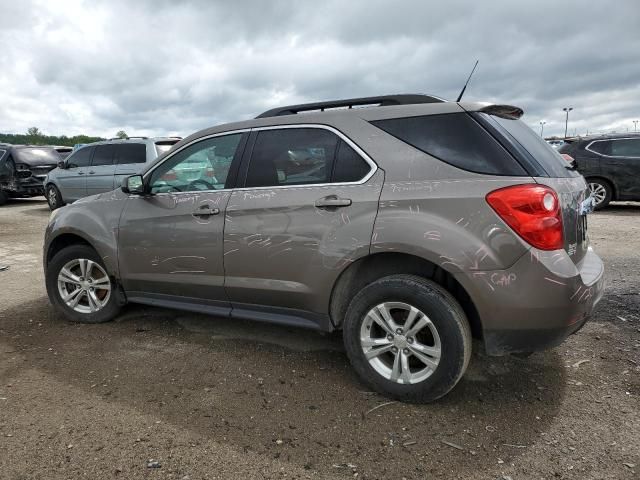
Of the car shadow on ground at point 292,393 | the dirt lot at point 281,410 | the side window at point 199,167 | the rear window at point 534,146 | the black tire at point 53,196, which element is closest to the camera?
the dirt lot at point 281,410

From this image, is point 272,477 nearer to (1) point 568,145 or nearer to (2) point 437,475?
(2) point 437,475

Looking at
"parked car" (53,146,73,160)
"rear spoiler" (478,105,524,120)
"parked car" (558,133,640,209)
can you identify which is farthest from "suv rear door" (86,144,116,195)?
"parked car" (558,133,640,209)

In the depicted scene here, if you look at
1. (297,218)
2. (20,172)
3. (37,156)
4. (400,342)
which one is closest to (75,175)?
(20,172)

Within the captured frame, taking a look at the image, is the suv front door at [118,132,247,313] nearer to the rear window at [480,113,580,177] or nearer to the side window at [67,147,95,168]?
the rear window at [480,113,580,177]

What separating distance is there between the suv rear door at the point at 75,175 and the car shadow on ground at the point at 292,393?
8547 millimetres

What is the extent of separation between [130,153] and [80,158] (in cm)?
194

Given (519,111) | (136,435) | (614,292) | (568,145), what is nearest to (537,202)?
(519,111)

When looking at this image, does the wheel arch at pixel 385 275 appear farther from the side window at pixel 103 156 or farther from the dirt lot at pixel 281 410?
the side window at pixel 103 156

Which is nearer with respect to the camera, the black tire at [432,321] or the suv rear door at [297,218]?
the black tire at [432,321]

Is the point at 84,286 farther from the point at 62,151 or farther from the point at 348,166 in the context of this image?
the point at 62,151

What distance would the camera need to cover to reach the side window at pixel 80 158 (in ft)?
39.0

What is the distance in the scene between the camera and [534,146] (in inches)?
112

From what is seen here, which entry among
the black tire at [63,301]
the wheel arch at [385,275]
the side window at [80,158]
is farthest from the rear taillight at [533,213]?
the side window at [80,158]

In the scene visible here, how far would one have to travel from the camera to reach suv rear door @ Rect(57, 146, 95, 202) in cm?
1181
